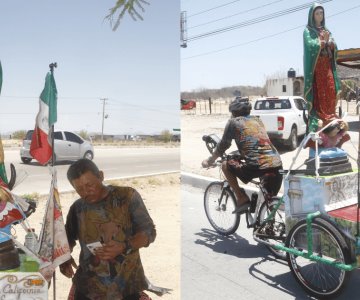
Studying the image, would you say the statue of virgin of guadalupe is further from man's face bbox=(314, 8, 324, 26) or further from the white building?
the white building

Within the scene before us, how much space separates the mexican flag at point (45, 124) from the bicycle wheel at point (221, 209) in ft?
9.96

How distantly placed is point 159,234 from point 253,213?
2.08m

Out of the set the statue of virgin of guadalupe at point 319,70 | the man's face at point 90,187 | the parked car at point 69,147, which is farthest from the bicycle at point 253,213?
the parked car at point 69,147

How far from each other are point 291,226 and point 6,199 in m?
2.45

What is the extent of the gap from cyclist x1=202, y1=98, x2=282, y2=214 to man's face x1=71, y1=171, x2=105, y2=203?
262 cm

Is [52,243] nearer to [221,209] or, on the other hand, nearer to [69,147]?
[221,209]

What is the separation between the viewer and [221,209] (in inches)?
218

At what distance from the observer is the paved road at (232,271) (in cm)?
413

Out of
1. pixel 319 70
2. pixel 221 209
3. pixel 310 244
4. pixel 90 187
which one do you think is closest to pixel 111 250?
pixel 90 187

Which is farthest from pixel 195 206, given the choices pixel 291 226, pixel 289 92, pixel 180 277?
pixel 289 92

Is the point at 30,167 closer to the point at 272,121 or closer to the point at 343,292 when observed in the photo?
the point at 272,121

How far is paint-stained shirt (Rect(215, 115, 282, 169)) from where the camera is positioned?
188 inches

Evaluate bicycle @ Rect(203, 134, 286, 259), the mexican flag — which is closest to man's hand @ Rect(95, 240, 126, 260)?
the mexican flag

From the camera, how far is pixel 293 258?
4.06m
